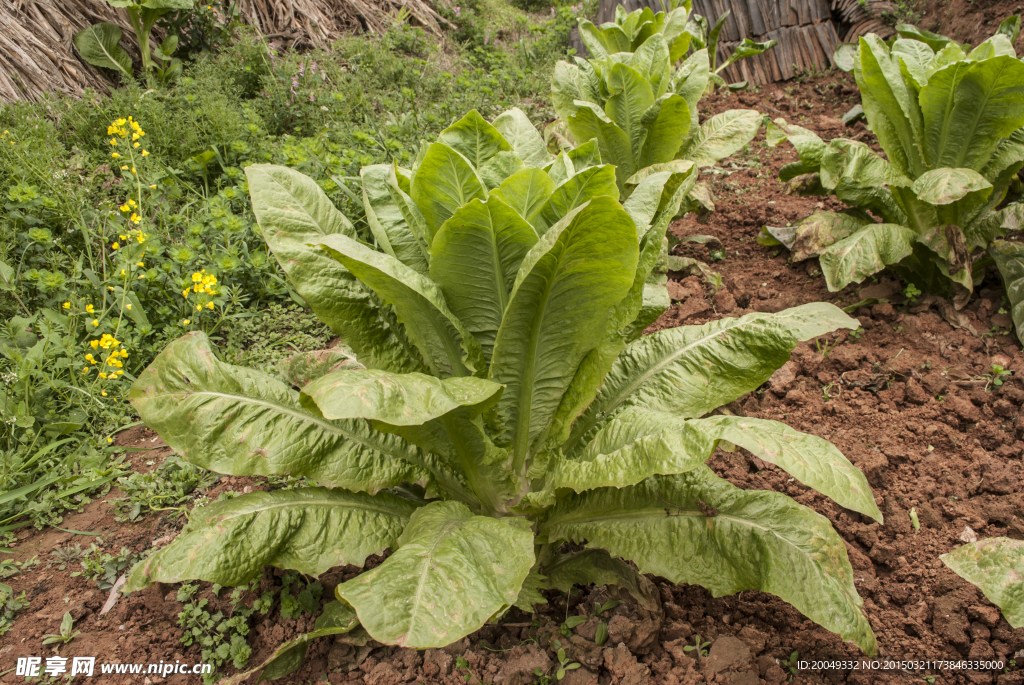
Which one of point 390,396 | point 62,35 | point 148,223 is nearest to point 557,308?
point 390,396

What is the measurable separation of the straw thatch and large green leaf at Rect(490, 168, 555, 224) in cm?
544

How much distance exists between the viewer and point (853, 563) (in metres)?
2.08

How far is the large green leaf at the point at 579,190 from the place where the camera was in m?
1.66

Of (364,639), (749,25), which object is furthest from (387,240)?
(749,25)

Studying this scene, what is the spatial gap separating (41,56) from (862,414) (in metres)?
6.83

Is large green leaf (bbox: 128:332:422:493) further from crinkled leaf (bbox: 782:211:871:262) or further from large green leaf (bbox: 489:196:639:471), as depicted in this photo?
crinkled leaf (bbox: 782:211:871:262)

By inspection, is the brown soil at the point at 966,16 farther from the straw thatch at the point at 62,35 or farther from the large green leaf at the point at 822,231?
the straw thatch at the point at 62,35

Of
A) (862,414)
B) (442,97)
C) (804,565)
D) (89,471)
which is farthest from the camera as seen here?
(442,97)

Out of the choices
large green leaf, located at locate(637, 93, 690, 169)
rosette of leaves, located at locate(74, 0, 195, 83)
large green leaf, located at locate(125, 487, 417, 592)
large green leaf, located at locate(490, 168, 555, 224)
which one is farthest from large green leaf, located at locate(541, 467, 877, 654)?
rosette of leaves, located at locate(74, 0, 195, 83)

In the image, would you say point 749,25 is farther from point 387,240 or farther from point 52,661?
point 52,661

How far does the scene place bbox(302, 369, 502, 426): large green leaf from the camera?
131 centimetres

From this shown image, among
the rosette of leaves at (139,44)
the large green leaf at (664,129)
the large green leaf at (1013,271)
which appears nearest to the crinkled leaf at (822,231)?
the large green leaf at (1013,271)

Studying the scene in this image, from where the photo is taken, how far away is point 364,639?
74.4 inches

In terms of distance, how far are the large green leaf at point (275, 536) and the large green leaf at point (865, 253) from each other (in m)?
2.37
